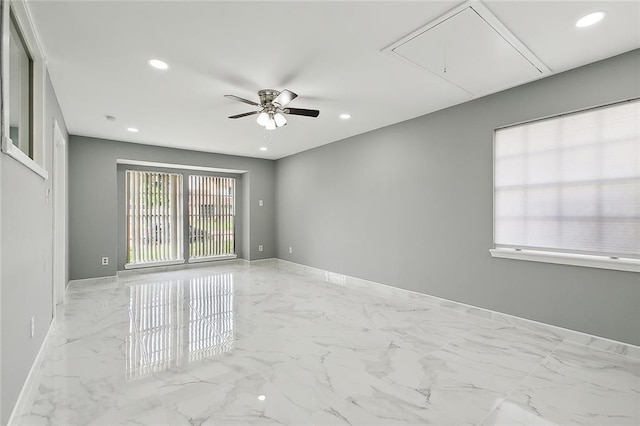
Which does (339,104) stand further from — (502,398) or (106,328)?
(106,328)

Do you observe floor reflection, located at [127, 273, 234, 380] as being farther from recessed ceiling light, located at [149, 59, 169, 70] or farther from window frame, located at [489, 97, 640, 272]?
window frame, located at [489, 97, 640, 272]

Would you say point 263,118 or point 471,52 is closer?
point 471,52

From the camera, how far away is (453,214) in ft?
12.7

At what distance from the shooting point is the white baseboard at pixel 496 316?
267 centimetres

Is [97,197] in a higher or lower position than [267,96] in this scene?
lower

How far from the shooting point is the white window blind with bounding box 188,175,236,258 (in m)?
7.12

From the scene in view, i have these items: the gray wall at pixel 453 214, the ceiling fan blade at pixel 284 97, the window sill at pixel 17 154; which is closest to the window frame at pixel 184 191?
the gray wall at pixel 453 214

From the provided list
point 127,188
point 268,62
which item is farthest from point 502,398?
point 127,188

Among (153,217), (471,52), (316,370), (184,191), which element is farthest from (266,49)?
(153,217)

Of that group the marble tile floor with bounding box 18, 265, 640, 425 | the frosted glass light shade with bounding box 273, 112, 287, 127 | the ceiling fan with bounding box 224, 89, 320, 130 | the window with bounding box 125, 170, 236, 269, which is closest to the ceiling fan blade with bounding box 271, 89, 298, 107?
the ceiling fan with bounding box 224, 89, 320, 130

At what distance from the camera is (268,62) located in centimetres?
274

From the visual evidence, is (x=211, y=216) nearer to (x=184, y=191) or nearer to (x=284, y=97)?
(x=184, y=191)

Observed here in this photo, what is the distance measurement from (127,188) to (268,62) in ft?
16.8

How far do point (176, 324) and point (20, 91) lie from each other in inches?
101
